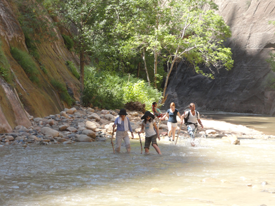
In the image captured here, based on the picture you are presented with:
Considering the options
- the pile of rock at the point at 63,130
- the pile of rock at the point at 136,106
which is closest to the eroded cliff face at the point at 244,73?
the pile of rock at the point at 136,106

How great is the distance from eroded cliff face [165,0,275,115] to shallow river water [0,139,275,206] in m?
30.2

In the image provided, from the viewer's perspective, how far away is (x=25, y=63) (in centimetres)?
1571

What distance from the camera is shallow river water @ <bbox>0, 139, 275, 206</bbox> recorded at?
15.8 feet

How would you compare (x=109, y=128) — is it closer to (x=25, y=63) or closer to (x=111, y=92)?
(x=25, y=63)

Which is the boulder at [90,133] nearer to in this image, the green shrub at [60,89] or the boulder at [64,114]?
the boulder at [64,114]

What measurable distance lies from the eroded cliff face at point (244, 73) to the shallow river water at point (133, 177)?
30.2 meters

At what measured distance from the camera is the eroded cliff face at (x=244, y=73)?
38438 mm

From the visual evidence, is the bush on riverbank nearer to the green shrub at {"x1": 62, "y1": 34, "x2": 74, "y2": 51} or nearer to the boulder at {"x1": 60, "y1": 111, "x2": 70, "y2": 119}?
the boulder at {"x1": 60, "y1": 111, "x2": 70, "y2": 119}

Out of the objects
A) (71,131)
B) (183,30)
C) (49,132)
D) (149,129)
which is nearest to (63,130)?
(71,131)

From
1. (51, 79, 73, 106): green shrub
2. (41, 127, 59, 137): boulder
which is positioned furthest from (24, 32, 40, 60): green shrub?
(41, 127, 59, 137): boulder

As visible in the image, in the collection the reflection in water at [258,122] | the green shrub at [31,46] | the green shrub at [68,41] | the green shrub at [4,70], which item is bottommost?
the reflection in water at [258,122]

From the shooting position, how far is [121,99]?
70.3 ft

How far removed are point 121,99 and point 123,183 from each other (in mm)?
15595

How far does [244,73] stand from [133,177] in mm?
36873
